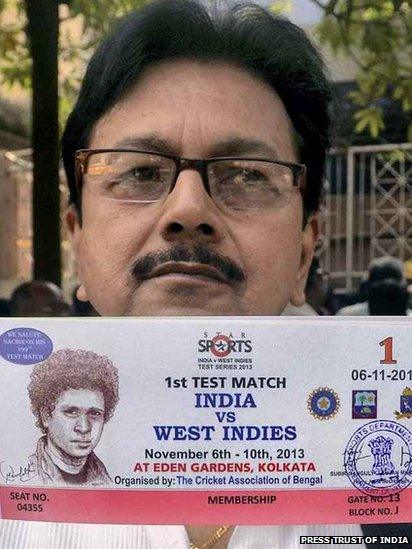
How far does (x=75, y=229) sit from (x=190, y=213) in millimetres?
277

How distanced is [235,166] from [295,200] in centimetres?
13

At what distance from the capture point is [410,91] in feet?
3.97

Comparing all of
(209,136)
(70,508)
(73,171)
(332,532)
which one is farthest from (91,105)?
(332,532)

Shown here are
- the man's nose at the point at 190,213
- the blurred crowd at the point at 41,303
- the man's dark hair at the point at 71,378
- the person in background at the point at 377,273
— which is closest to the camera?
the man's dark hair at the point at 71,378

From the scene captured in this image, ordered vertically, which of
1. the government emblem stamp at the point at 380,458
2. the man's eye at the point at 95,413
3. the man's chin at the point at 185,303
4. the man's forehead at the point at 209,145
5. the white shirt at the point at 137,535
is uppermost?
the man's forehead at the point at 209,145

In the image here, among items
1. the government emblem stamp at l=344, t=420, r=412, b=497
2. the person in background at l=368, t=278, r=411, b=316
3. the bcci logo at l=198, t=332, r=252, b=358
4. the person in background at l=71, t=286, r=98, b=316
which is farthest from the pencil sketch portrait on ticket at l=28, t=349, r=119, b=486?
the person in background at l=368, t=278, r=411, b=316

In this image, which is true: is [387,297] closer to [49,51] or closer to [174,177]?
[174,177]

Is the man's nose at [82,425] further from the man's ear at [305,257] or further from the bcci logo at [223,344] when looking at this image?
the man's ear at [305,257]

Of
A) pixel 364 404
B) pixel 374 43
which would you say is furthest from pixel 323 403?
pixel 374 43

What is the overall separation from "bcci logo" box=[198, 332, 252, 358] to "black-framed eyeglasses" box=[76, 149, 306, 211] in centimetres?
23

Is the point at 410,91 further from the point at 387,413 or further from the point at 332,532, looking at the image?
Result: the point at 332,532

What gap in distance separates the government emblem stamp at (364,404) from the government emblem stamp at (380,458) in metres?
0.02

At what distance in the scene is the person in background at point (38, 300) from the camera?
3.67 ft

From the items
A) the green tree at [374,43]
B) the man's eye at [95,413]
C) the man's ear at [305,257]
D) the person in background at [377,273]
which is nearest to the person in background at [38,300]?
the man's eye at [95,413]
